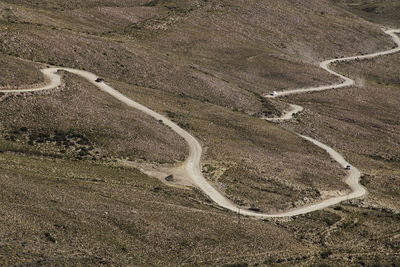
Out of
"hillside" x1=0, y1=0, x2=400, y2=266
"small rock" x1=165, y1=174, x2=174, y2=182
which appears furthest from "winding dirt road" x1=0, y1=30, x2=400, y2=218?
"small rock" x1=165, y1=174, x2=174, y2=182

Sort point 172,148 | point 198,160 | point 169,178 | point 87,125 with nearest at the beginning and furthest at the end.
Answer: point 169,178, point 87,125, point 198,160, point 172,148

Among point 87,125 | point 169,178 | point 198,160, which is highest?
point 87,125

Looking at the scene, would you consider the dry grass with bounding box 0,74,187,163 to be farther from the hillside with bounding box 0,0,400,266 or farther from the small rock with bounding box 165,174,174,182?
the small rock with bounding box 165,174,174,182

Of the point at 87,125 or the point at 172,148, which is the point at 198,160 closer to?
the point at 172,148

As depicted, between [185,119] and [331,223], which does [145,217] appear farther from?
[185,119]

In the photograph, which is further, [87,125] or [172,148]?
[172,148]

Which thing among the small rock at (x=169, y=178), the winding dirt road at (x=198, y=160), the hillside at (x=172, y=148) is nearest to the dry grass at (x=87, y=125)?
the hillside at (x=172, y=148)

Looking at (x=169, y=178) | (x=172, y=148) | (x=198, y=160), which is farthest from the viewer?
(x=172, y=148)

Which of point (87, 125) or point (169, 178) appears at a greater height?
point (87, 125)

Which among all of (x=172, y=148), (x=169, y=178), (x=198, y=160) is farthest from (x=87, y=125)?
(x=198, y=160)
